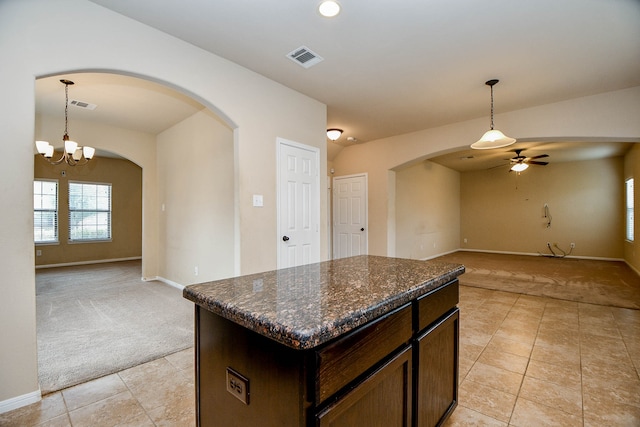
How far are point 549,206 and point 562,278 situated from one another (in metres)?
3.85

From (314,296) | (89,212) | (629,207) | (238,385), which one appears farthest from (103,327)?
(629,207)

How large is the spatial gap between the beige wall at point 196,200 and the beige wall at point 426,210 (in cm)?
393

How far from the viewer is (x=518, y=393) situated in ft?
6.49

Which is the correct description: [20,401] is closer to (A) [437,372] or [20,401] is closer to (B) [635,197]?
(A) [437,372]

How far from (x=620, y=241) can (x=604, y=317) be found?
5.91 metres

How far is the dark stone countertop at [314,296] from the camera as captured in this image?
0.77 meters

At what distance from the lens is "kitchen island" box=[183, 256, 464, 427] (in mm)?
759

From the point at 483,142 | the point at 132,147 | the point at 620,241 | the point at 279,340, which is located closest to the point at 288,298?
the point at 279,340

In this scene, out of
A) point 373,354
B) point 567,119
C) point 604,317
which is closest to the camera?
point 373,354

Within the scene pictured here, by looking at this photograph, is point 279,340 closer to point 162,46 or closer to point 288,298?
point 288,298

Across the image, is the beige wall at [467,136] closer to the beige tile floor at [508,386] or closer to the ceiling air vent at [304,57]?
the beige tile floor at [508,386]

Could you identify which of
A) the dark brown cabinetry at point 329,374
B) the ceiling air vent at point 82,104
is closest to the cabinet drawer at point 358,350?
the dark brown cabinetry at point 329,374

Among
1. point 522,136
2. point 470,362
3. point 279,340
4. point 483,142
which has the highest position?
point 522,136

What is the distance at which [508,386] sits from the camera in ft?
6.75
